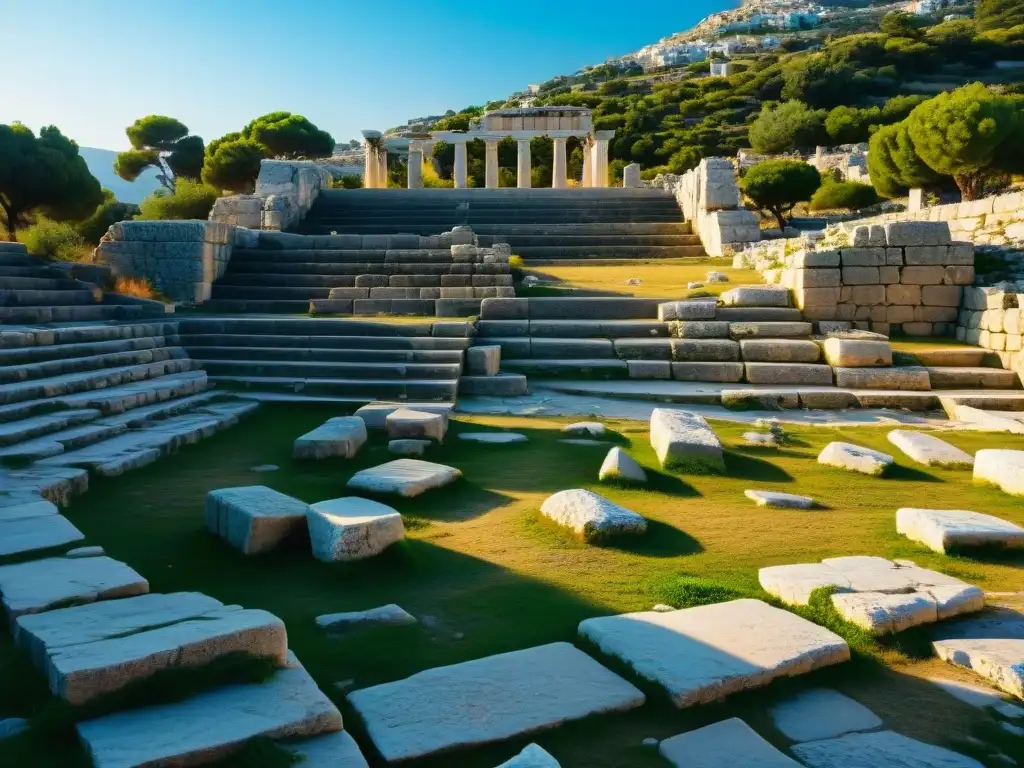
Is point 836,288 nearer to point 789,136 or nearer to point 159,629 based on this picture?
point 159,629

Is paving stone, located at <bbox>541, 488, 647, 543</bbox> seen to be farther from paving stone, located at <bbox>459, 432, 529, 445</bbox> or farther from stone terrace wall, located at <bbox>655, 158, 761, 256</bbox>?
stone terrace wall, located at <bbox>655, 158, 761, 256</bbox>

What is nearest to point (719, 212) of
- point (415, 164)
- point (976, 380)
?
point (976, 380)

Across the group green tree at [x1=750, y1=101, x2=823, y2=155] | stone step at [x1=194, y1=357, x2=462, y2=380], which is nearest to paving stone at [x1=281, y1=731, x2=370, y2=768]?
stone step at [x1=194, y1=357, x2=462, y2=380]

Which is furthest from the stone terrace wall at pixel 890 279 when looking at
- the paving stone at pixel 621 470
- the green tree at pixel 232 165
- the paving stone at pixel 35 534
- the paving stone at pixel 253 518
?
the green tree at pixel 232 165

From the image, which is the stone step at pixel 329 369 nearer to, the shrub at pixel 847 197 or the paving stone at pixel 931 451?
the paving stone at pixel 931 451

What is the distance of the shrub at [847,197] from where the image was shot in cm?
2744

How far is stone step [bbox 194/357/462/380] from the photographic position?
8867 millimetres

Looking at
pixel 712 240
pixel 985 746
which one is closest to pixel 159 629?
pixel 985 746

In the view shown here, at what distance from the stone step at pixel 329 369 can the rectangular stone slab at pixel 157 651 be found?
606 cm

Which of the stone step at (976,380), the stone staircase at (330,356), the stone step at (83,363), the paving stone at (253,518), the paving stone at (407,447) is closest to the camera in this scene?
the paving stone at (253,518)

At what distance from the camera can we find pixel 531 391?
9070 mm

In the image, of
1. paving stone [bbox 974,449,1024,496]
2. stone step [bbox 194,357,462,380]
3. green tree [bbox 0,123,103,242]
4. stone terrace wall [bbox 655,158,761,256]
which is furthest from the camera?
green tree [bbox 0,123,103,242]

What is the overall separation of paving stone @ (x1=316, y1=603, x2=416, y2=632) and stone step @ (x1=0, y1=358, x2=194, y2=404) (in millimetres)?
4585

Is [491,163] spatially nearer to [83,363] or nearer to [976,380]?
[976,380]
